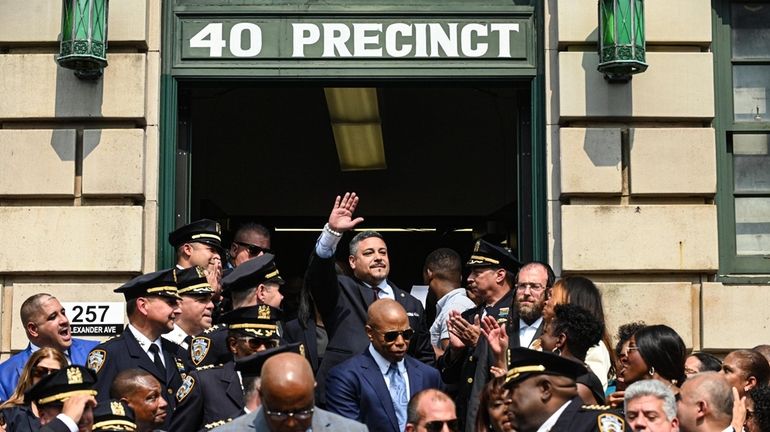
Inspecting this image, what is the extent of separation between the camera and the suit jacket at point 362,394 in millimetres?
9234

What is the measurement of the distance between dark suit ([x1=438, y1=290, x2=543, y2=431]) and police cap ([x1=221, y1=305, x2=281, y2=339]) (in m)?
1.33

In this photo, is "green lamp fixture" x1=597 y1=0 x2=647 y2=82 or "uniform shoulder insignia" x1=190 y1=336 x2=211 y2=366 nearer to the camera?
"uniform shoulder insignia" x1=190 y1=336 x2=211 y2=366

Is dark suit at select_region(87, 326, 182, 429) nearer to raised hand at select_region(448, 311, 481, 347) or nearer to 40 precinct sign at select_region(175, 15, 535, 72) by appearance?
raised hand at select_region(448, 311, 481, 347)

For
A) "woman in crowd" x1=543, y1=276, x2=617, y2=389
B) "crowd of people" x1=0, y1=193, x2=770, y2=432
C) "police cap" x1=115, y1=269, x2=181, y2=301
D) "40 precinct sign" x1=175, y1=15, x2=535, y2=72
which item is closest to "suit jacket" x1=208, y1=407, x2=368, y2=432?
"crowd of people" x1=0, y1=193, x2=770, y2=432

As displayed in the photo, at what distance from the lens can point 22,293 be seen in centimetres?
1179

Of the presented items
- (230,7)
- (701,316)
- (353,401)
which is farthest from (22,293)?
(701,316)

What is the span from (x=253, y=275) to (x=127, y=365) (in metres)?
1.22

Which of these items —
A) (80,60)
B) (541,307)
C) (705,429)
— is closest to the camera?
(705,429)

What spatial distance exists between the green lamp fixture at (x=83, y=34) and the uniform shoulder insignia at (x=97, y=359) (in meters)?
2.98

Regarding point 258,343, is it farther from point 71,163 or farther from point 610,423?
point 71,163

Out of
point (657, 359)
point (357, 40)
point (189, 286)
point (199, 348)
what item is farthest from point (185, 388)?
point (357, 40)

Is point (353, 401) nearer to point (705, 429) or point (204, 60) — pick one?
point (705, 429)

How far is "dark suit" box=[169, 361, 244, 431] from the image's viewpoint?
29.2 feet

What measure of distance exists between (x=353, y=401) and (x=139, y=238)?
3243 millimetres
